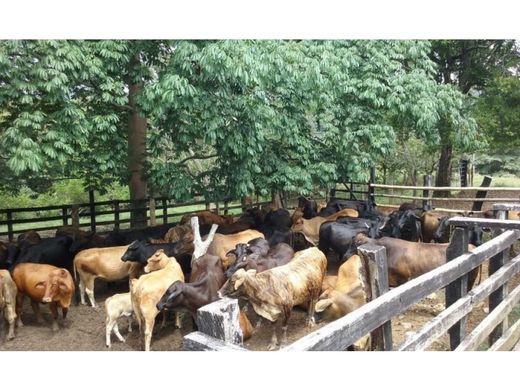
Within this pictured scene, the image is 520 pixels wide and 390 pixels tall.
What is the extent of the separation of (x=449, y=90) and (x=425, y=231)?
2.37 meters

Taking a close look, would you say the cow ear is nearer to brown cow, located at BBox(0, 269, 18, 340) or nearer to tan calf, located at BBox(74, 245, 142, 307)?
tan calf, located at BBox(74, 245, 142, 307)

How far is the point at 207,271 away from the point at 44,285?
1716mm

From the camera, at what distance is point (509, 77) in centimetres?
775

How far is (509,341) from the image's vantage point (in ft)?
10.0

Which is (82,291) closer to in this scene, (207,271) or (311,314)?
(207,271)

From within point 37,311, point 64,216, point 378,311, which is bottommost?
point 37,311

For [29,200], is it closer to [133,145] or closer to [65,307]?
[133,145]

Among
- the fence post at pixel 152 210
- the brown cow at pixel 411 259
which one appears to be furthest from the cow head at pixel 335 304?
the fence post at pixel 152 210

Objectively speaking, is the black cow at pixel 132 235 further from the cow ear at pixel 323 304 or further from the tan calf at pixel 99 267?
the cow ear at pixel 323 304

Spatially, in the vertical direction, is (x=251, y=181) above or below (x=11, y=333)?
above

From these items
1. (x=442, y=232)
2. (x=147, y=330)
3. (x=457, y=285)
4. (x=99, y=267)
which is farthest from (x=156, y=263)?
(x=442, y=232)

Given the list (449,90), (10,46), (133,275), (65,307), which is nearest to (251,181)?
(133,275)

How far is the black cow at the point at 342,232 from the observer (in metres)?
6.00
